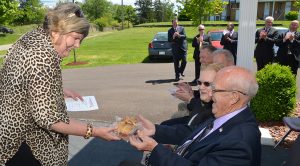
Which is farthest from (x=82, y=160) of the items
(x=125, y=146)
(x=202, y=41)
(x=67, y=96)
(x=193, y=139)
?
(x=202, y=41)

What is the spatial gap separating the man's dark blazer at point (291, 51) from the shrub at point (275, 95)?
3.64 metres

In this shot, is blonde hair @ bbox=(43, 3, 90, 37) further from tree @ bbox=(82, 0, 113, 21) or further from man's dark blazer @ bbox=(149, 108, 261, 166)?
tree @ bbox=(82, 0, 113, 21)

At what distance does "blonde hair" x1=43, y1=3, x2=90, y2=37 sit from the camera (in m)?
2.39

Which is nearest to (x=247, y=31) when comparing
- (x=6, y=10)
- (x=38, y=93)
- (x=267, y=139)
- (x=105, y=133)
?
(x=267, y=139)

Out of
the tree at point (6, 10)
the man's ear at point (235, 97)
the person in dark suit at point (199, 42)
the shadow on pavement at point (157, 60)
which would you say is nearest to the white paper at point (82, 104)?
the man's ear at point (235, 97)

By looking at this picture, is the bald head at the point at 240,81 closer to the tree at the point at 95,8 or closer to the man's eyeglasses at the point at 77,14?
the man's eyeglasses at the point at 77,14

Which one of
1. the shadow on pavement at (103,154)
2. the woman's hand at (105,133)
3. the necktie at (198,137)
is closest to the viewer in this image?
the necktie at (198,137)

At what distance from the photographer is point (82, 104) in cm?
336

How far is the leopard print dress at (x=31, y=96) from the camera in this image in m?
2.30

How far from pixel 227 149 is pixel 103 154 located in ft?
11.8

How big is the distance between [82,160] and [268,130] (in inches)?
140

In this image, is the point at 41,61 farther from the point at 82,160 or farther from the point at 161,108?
the point at 161,108

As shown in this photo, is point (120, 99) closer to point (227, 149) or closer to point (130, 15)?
point (227, 149)

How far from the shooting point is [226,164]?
2.12m
